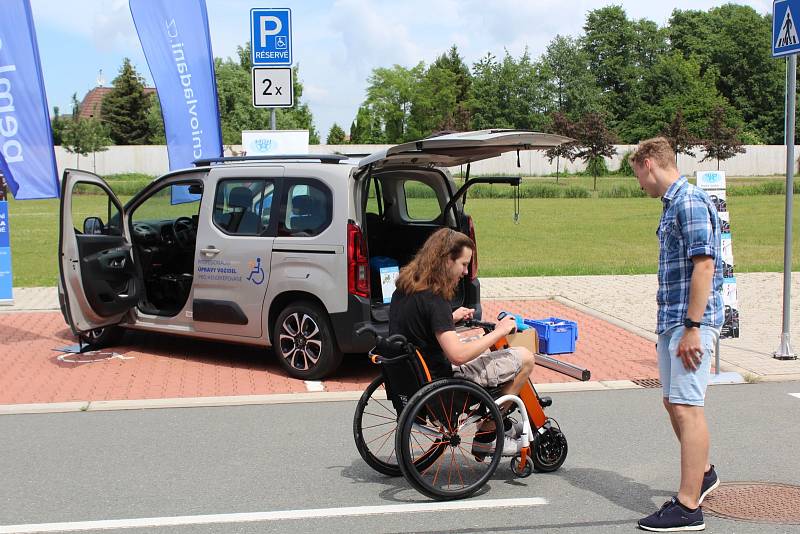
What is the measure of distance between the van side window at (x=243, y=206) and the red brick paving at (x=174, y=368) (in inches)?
52.3

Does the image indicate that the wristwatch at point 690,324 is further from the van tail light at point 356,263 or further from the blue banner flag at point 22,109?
the blue banner flag at point 22,109

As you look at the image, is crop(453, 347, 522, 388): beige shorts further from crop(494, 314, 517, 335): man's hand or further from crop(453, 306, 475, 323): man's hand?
crop(453, 306, 475, 323): man's hand

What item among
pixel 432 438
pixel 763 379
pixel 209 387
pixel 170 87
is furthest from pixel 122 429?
pixel 170 87

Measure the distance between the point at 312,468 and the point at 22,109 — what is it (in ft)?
23.0

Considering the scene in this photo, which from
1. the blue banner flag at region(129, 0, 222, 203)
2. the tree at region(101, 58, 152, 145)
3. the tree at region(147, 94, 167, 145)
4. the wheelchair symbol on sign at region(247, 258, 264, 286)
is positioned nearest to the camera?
the wheelchair symbol on sign at region(247, 258, 264, 286)

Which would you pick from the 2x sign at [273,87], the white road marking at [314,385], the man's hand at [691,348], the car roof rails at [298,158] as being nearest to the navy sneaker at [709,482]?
the man's hand at [691,348]

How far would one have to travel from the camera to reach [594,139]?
6222cm

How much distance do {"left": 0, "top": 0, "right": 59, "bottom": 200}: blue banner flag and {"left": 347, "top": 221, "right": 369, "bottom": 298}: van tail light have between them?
450 cm

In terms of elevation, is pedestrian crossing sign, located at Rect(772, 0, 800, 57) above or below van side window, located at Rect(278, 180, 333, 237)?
above

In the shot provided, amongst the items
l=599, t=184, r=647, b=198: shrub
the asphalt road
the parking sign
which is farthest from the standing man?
l=599, t=184, r=647, b=198: shrub

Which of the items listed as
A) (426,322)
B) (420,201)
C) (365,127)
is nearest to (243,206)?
(420,201)

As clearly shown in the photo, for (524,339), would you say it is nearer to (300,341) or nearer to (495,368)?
(495,368)

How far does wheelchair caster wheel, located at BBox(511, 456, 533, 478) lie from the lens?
18.2ft

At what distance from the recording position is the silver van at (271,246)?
8188 mm
